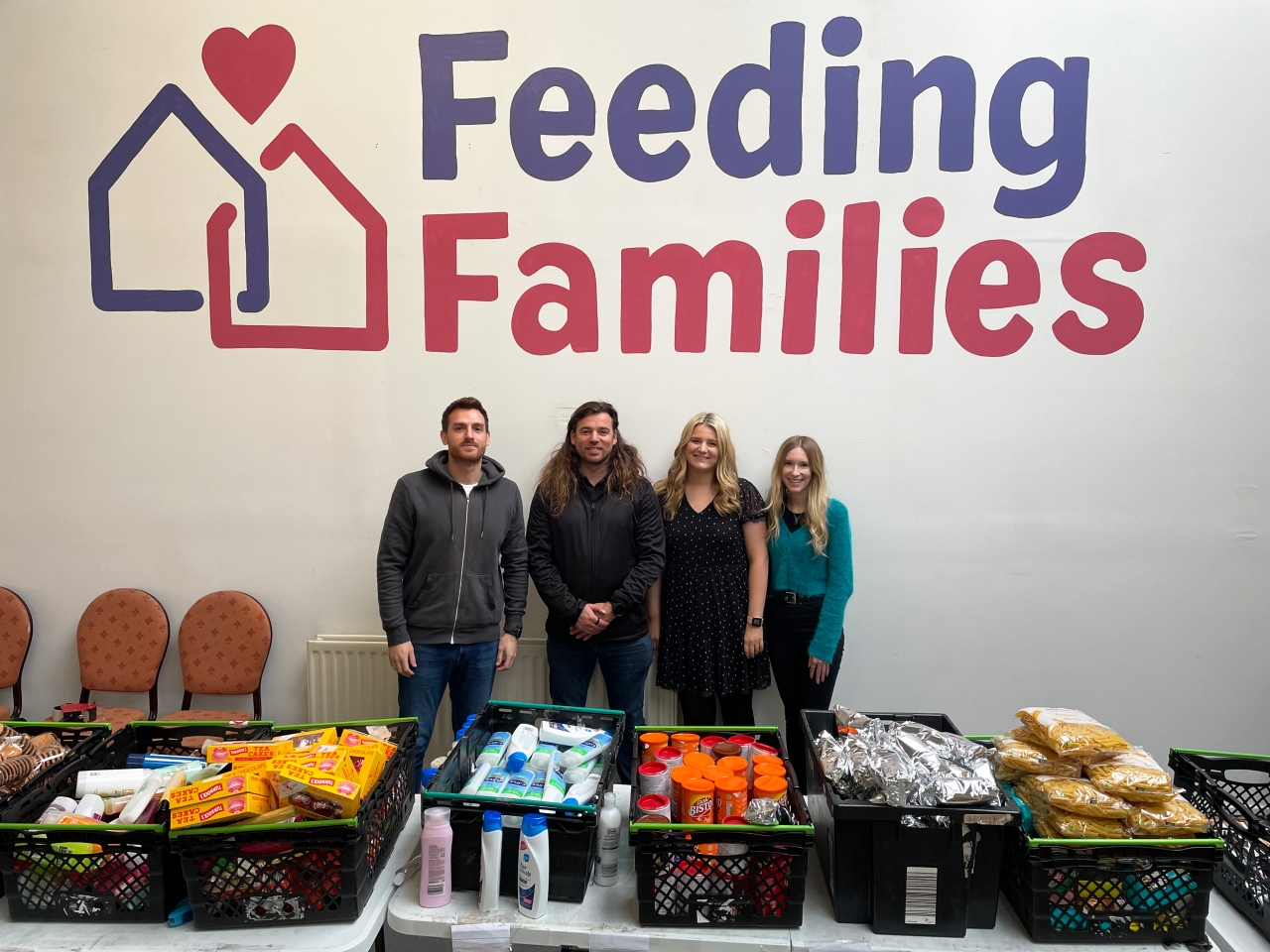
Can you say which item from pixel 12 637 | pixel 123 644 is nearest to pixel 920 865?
pixel 123 644

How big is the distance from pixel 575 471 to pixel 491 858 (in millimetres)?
1521

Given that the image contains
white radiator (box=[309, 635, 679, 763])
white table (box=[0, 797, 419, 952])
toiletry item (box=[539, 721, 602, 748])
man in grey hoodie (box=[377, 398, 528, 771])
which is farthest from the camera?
white radiator (box=[309, 635, 679, 763])

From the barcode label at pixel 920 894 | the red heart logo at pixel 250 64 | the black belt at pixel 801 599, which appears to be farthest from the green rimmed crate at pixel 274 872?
the red heart logo at pixel 250 64

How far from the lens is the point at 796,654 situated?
2826 mm

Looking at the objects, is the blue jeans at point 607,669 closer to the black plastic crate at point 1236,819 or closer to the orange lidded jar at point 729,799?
the orange lidded jar at point 729,799

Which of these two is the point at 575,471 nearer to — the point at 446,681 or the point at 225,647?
the point at 446,681

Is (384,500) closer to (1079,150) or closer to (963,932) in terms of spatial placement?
(963,932)

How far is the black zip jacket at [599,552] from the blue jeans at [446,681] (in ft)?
1.05

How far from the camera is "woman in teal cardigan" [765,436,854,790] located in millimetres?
2732

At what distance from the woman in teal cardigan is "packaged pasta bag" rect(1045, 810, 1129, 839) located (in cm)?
130

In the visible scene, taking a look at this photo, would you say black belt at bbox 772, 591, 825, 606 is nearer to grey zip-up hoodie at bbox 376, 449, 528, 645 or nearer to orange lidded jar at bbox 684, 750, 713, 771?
grey zip-up hoodie at bbox 376, 449, 528, 645

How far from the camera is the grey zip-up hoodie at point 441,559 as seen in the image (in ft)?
8.52

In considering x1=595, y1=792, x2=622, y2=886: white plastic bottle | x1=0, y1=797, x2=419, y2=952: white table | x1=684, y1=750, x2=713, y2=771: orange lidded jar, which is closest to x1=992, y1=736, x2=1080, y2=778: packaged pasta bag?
x1=684, y1=750, x2=713, y2=771: orange lidded jar

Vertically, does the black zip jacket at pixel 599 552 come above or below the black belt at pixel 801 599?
above
